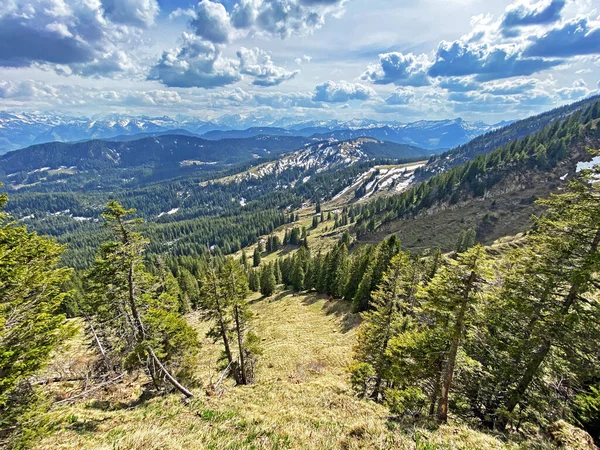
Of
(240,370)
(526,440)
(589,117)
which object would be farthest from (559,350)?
(589,117)

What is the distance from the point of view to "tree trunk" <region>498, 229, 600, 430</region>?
1283 centimetres

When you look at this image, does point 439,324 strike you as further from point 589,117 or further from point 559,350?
point 589,117

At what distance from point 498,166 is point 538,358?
407 ft

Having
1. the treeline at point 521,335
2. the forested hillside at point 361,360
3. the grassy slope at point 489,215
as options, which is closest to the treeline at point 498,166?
the grassy slope at point 489,215

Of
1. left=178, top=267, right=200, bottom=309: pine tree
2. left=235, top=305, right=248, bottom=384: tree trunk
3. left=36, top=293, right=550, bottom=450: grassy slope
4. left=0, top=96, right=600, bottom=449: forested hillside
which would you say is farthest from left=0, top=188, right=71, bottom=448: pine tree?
left=178, top=267, right=200, bottom=309: pine tree

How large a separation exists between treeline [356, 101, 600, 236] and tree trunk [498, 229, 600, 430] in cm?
11009

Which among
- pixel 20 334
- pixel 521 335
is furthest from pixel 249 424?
pixel 521 335

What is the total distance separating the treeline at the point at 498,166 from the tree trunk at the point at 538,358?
110085 millimetres

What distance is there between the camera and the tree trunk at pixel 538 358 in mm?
12828

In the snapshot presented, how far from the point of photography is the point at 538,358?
13.7m

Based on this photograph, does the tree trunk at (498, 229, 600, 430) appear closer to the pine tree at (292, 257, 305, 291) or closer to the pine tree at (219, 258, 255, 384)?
the pine tree at (219, 258, 255, 384)

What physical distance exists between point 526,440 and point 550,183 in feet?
396

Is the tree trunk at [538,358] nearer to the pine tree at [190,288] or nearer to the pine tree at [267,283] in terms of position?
the pine tree at [267,283]

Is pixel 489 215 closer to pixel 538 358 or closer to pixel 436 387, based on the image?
pixel 538 358
